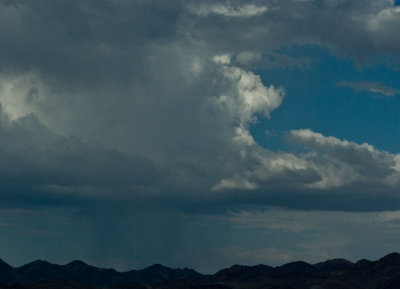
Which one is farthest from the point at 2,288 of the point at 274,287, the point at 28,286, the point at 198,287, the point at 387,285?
the point at 387,285

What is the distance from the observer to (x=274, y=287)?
7662 inches

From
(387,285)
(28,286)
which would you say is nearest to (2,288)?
(28,286)

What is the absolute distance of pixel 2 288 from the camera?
178 m

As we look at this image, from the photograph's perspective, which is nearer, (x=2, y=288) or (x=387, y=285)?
(x=2, y=288)

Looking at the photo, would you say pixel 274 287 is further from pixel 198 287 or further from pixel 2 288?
pixel 2 288

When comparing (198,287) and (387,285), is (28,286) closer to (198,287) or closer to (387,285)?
(198,287)

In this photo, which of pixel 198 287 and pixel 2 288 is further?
pixel 198 287

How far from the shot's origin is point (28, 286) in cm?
19462

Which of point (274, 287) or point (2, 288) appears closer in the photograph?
point (2, 288)

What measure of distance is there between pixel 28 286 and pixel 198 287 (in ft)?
178

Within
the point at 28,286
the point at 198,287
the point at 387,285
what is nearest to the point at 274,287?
the point at 198,287

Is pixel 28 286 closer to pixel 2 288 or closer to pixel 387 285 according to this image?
pixel 2 288

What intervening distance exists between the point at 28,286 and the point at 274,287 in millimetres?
78654

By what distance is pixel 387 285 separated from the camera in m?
198
